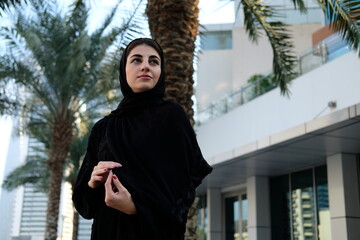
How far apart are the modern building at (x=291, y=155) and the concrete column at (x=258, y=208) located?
32 millimetres

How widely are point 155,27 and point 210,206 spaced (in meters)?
14.0

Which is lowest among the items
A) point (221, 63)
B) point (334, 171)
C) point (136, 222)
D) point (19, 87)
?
point (136, 222)

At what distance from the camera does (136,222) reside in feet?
5.99

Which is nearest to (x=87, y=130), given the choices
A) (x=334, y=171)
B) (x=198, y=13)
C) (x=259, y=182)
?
(x=259, y=182)

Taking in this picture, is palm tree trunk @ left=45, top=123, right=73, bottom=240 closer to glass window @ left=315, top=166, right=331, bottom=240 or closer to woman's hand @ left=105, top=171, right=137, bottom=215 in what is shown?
glass window @ left=315, top=166, right=331, bottom=240

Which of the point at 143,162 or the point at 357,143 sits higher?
the point at 357,143

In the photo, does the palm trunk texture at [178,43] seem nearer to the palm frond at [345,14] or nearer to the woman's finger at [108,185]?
the palm frond at [345,14]

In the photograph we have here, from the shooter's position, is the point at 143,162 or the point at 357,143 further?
the point at 357,143

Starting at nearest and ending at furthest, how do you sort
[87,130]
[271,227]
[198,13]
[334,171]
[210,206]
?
[198,13], [334,171], [271,227], [210,206], [87,130]

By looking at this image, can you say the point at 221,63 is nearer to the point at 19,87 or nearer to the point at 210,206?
the point at 210,206

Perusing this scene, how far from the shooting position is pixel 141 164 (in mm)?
1876

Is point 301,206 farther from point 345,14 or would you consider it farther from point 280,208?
point 345,14

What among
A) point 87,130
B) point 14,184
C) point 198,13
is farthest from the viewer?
point 14,184

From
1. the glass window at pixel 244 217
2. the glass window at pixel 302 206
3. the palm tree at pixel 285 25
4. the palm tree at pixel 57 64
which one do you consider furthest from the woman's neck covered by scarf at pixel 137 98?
the glass window at pixel 244 217
